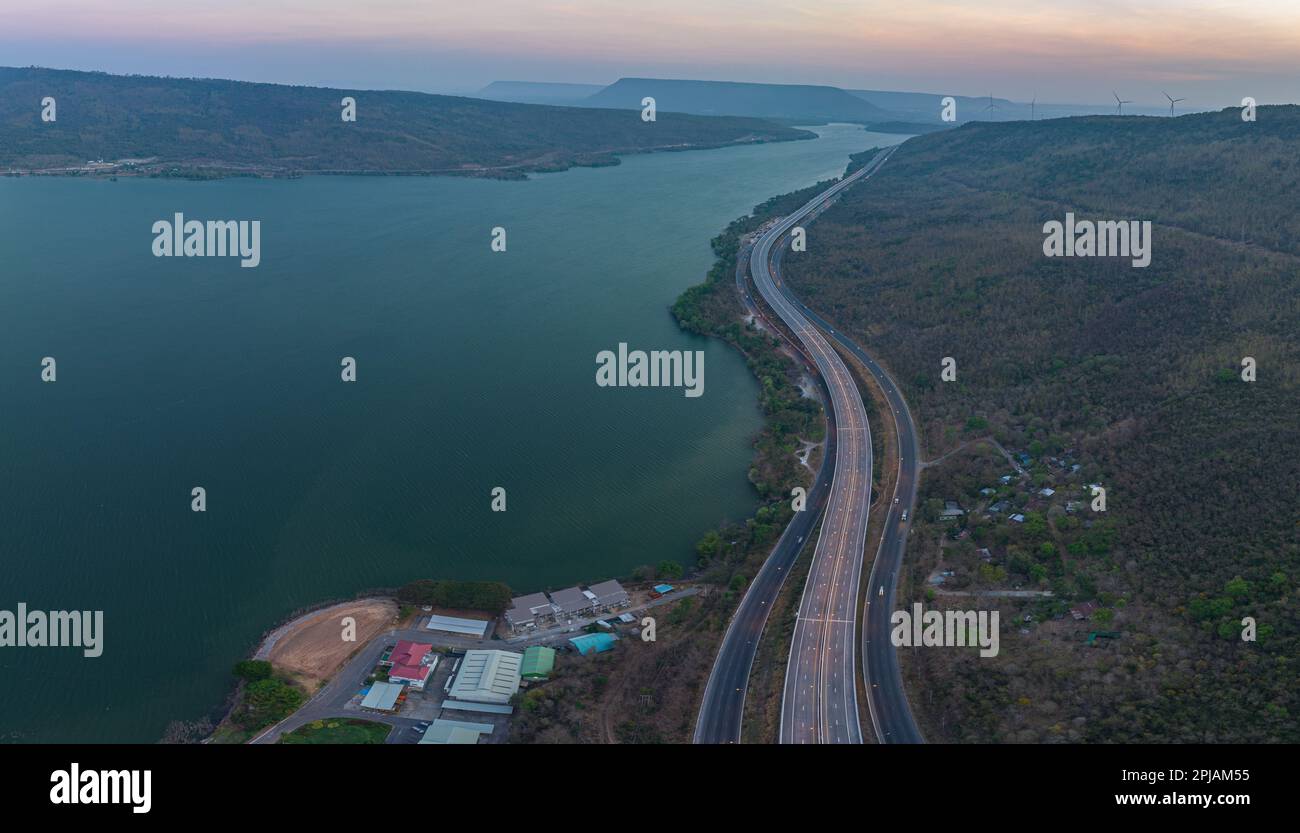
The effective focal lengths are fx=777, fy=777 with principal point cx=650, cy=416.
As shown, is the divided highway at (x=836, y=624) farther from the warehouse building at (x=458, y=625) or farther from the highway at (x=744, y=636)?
the warehouse building at (x=458, y=625)

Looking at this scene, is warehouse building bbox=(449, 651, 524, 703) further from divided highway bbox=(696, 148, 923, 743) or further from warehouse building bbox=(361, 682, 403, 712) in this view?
divided highway bbox=(696, 148, 923, 743)

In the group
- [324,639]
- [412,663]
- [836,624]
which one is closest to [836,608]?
[836,624]

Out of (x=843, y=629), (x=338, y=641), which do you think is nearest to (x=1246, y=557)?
(x=843, y=629)

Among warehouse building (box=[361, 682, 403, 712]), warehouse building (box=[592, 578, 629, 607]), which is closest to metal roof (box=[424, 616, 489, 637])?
warehouse building (box=[361, 682, 403, 712])

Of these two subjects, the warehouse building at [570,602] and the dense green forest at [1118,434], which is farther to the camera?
the warehouse building at [570,602]

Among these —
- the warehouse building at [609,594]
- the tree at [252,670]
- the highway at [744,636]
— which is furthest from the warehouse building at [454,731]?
the warehouse building at [609,594]

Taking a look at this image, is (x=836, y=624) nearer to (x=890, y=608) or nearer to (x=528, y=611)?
(x=890, y=608)
